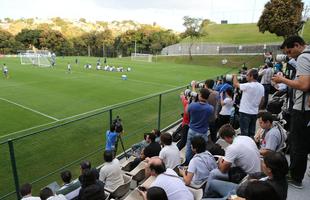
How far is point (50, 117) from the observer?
13133 millimetres

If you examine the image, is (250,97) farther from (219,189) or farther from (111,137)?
(111,137)

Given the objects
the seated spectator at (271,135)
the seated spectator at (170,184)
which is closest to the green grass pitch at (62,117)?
the seated spectator at (170,184)

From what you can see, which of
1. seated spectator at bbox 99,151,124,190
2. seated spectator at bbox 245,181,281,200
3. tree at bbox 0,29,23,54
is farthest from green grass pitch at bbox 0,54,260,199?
tree at bbox 0,29,23,54

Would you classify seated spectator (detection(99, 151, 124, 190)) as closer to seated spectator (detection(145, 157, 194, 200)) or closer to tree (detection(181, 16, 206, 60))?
seated spectator (detection(145, 157, 194, 200))

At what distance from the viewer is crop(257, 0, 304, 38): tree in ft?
135

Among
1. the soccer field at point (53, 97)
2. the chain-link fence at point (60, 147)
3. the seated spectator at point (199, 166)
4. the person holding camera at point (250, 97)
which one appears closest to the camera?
the seated spectator at point (199, 166)

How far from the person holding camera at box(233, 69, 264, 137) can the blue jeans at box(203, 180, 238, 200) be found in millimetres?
2706

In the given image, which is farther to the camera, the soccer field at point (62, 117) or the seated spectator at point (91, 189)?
the soccer field at point (62, 117)

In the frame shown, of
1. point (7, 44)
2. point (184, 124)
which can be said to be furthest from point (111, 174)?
point (7, 44)

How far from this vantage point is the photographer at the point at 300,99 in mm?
3627

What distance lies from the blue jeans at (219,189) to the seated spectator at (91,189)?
61.9 inches

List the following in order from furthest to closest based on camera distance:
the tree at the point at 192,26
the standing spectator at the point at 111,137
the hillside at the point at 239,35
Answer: the hillside at the point at 239,35
the tree at the point at 192,26
the standing spectator at the point at 111,137

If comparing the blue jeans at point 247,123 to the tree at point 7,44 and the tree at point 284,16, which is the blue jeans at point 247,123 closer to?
the tree at point 284,16

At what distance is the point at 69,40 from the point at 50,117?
77.1 meters
